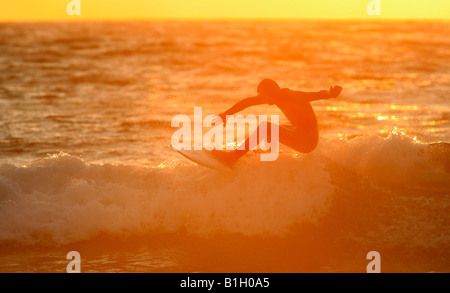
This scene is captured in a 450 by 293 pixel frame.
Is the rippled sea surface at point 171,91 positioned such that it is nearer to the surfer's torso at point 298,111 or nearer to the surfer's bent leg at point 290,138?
the surfer's bent leg at point 290,138

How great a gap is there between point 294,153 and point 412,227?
2231mm

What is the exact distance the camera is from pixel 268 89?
26.4 ft

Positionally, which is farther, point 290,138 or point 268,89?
point 290,138

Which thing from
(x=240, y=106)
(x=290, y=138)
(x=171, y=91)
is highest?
(x=171, y=91)

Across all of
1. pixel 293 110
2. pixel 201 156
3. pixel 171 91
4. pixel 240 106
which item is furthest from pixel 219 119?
pixel 171 91

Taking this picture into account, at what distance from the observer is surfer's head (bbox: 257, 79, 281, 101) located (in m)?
8.03

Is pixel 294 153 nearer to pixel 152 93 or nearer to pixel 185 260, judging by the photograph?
pixel 185 260

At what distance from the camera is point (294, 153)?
31.8ft

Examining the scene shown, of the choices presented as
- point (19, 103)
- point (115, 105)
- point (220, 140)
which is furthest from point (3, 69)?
point (220, 140)

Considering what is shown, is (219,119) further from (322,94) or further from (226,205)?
(226,205)

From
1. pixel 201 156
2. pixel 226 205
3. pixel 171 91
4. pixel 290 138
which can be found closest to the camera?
pixel 290 138

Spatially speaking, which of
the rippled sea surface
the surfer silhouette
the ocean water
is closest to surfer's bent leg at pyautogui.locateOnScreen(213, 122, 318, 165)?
the surfer silhouette

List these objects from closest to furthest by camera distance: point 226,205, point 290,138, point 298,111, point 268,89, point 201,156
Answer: point 268,89, point 298,111, point 290,138, point 201,156, point 226,205

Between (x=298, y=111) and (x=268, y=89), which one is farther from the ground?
(x=268, y=89)
